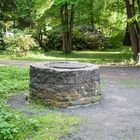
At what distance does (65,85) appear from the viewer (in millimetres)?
8836

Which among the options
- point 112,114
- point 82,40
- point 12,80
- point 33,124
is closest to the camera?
point 33,124

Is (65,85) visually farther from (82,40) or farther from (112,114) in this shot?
(82,40)

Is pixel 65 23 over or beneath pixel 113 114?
over

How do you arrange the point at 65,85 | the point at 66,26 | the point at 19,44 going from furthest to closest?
the point at 66,26
the point at 19,44
the point at 65,85

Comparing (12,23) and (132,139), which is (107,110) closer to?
(132,139)

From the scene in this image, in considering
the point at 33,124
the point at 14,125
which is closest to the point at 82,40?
the point at 33,124

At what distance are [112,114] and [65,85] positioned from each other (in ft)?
4.22

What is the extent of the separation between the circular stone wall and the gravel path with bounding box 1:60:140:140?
243 millimetres

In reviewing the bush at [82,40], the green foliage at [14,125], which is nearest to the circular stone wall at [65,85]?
the green foliage at [14,125]

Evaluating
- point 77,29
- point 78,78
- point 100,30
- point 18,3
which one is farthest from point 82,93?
point 100,30

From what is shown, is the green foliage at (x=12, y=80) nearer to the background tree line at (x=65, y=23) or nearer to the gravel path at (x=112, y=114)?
the gravel path at (x=112, y=114)

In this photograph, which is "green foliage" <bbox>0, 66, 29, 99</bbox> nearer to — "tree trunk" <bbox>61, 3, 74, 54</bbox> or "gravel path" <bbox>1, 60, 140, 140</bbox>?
"gravel path" <bbox>1, 60, 140, 140</bbox>

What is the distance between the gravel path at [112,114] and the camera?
695cm

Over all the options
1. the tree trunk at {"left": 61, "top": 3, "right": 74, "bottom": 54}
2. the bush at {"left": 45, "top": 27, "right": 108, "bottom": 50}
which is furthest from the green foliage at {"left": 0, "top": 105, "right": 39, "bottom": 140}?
the bush at {"left": 45, "top": 27, "right": 108, "bottom": 50}
